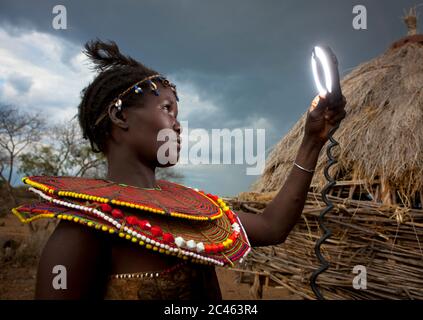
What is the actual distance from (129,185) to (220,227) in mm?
434

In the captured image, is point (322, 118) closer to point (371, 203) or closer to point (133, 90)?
point (133, 90)

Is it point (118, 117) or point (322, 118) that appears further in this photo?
point (322, 118)

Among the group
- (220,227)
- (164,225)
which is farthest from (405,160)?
(164,225)

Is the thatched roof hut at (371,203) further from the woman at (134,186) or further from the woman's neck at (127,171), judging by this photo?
the woman's neck at (127,171)

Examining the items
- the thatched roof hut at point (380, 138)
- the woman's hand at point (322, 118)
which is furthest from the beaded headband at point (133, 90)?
the thatched roof hut at point (380, 138)

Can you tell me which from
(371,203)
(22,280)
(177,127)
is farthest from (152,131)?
(22,280)

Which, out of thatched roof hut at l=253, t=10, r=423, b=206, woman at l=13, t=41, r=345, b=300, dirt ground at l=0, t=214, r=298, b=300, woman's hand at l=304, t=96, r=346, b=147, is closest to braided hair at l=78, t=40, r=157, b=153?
woman at l=13, t=41, r=345, b=300

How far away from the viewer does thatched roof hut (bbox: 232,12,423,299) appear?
4719 millimetres

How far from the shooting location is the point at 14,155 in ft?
55.3

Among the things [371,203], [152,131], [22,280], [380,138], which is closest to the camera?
[152,131]

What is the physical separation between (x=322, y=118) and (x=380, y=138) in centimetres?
445

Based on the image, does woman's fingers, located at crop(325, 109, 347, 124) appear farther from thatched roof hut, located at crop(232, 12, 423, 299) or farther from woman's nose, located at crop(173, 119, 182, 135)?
thatched roof hut, located at crop(232, 12, 423, 299)

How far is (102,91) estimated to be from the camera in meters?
1.52

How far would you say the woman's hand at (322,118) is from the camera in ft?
5.18
